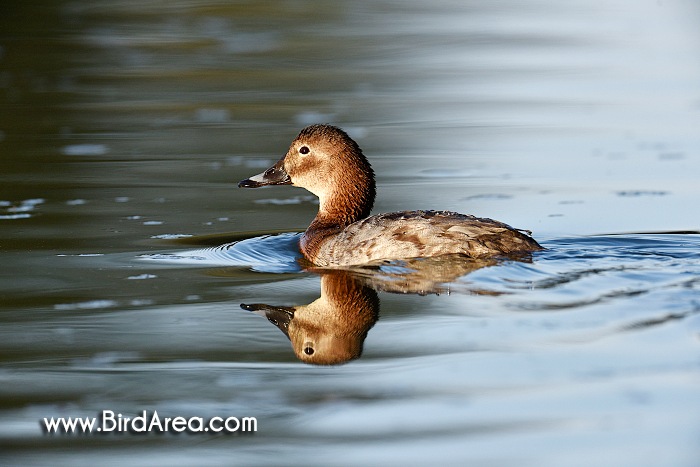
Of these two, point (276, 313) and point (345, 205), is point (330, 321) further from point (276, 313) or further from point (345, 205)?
point (345, 205)

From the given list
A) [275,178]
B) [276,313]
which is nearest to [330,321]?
[276,313]

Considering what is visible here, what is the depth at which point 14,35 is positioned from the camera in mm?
17312

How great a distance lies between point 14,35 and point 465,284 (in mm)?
12019

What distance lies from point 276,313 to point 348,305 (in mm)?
483

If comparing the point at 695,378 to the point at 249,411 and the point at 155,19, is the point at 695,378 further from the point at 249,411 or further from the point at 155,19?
the point at 155,19

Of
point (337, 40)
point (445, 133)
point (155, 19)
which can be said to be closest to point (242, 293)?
point (445, 133)

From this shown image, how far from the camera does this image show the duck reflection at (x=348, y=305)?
6.29m

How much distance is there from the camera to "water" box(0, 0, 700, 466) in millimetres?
5023

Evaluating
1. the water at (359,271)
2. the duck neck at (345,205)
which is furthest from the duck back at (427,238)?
the duck neck at (345,205)

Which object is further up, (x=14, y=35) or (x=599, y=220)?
(x=14, y=35)

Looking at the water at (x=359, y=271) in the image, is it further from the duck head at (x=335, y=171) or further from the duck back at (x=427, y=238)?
the duck head at (x=335, y=171)

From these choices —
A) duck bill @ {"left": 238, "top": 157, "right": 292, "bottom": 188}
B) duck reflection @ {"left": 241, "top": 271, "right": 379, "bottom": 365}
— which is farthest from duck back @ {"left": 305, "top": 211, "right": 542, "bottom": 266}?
duck bill @ {"left": 238, "top": 157, "right": 292, "bottom": 188}

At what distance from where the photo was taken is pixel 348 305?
7.17 metres

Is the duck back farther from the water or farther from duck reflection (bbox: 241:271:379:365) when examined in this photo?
duck reflection (bbox: 241:271:379:365)
